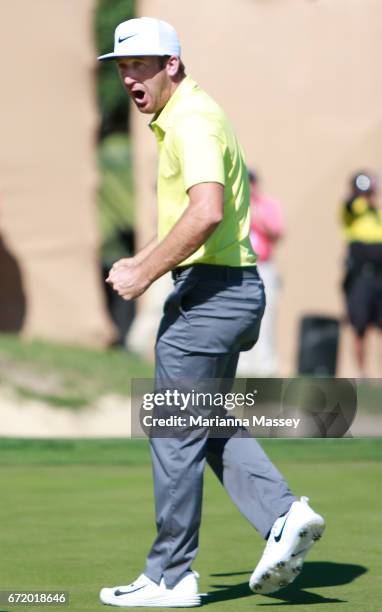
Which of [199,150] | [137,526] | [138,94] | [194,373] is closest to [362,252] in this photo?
[137,526]

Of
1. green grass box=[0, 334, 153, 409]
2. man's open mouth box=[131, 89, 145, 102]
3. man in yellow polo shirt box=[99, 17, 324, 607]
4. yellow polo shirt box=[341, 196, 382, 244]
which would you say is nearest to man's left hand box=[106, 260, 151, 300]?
man in yellow polo shirt box=[99, 17, 324, 607]

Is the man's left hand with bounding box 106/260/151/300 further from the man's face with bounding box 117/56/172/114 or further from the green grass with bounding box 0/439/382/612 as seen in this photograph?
the green grass with bounding box 0/439/382/612

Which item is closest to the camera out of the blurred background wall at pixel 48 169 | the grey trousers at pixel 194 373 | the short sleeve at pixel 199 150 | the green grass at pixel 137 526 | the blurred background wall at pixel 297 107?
the short sleeve at pixel 199 150

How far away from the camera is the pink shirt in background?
12438 mm

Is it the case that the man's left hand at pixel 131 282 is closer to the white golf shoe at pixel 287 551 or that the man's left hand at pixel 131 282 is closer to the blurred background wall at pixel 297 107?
the white golf shoe at pixel 287 551

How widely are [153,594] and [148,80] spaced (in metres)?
1.72

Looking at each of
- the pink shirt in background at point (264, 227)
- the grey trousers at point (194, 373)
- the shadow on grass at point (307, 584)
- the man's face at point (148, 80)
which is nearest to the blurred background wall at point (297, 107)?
the pink shirt in background at point (264, 227)

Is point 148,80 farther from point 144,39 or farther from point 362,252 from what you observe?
point 362,252

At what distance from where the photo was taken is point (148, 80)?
16.6 ft

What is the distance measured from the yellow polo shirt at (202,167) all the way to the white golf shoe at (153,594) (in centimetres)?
107

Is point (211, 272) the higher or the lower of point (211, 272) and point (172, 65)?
the lower

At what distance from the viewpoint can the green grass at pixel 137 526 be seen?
5078 millimetres

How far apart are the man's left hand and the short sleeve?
0.32m

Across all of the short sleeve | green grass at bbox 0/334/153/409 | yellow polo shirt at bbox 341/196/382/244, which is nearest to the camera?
the short sleeve
